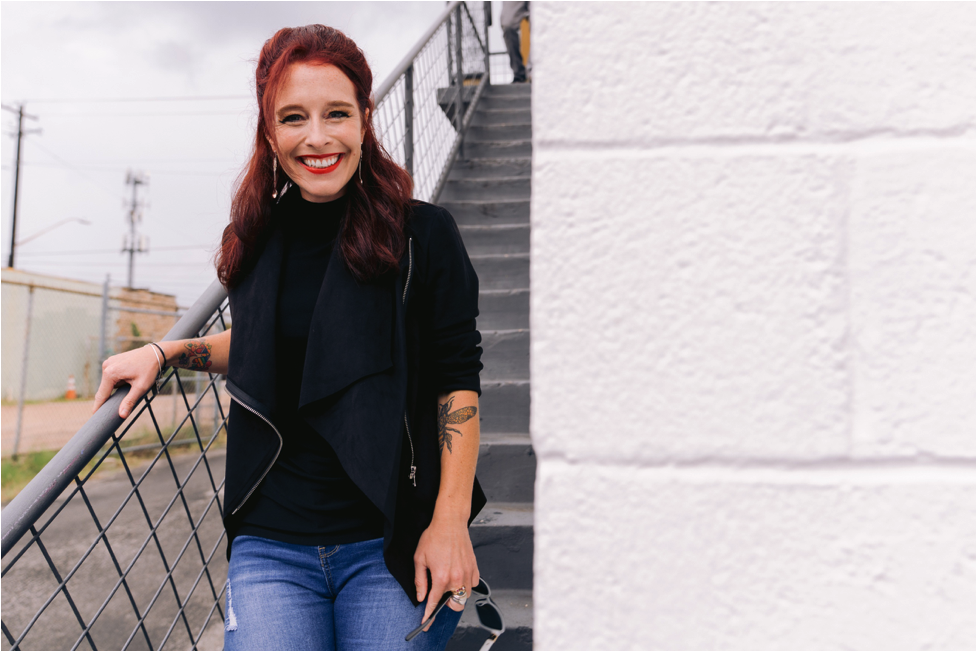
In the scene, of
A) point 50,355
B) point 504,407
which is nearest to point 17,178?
point 50,355

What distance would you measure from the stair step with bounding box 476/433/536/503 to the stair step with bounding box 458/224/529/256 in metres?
1.53

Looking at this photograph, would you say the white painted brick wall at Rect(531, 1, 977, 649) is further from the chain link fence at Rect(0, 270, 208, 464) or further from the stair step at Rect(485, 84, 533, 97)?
the chain link fence at Rect(0, 270, 208, 464)

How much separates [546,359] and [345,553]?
0.70 m

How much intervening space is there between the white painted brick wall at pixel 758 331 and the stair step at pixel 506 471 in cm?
176

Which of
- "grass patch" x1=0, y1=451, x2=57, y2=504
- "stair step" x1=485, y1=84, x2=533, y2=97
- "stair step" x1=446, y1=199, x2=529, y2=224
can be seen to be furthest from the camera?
"grass patch" x1=0, y1=451, x2=57, y2=504

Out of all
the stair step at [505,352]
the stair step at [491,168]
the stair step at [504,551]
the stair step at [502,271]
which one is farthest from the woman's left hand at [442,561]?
the stair step at [491,168]

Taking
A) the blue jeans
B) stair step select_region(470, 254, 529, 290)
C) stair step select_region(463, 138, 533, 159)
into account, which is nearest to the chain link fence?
stair step select_region(463, 138, 533, 159)

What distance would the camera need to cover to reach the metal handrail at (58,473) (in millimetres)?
1040

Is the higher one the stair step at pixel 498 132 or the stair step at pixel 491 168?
the stair step at pixel 498 132

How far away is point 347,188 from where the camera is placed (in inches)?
48.4

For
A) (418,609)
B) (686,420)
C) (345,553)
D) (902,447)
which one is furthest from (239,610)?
(902,447)

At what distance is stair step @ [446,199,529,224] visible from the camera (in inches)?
147

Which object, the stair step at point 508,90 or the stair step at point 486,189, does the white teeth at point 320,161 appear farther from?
the stair step at point 508,90

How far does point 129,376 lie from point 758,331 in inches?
47.6
